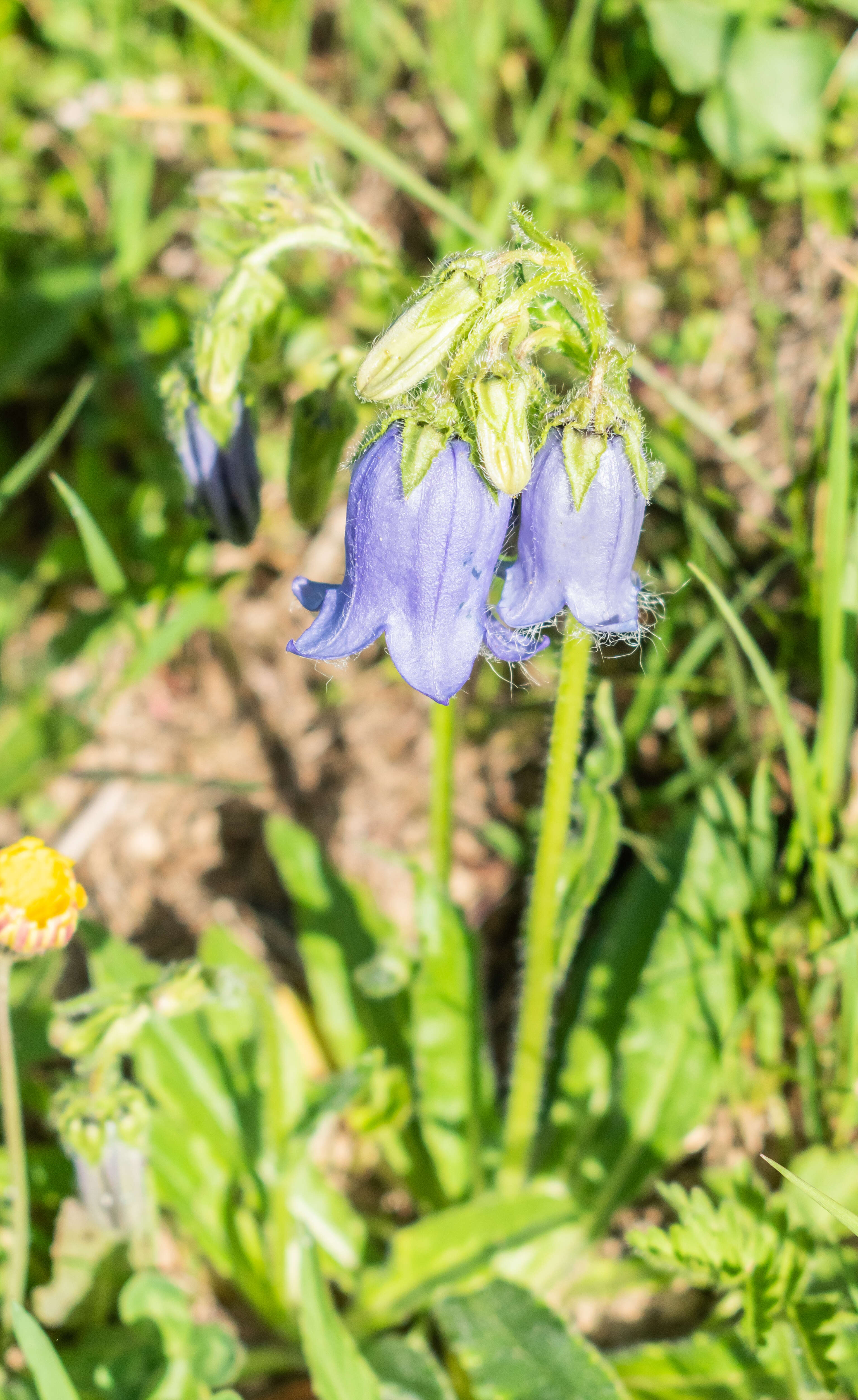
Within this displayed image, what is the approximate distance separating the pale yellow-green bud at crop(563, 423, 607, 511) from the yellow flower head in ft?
3.91

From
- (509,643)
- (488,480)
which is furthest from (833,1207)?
(488,480)

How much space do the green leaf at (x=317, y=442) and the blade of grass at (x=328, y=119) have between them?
2.16 feet

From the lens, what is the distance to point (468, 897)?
12.7 ft

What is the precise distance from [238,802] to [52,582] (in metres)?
1.12

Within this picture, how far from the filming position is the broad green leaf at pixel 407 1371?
264 cm

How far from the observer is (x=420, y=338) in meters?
1.81

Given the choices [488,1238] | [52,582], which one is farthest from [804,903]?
[52,582]

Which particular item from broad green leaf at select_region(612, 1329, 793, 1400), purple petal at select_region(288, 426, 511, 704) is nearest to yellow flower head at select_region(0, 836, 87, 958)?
purple petal at select_region(288, 426, 511, 704)

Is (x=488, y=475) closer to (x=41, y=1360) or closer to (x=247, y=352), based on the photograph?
(x=247, y=352)

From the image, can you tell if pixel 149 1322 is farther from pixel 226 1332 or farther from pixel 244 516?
pixel 244 516

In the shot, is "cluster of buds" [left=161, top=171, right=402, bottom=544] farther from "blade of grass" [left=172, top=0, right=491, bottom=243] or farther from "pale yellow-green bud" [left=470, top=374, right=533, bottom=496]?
A: "pale yellow-green bud" [left=470, top=374, right=533, bottom=496]

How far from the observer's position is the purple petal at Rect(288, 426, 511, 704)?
74.1 inches

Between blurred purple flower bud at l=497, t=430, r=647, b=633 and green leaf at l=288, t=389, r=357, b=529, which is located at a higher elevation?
green leaf at l=288, t=389, r=357, b=529

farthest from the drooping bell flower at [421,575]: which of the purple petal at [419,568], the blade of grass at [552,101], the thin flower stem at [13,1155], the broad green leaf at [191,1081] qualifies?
the blade of grass at [552,101]
